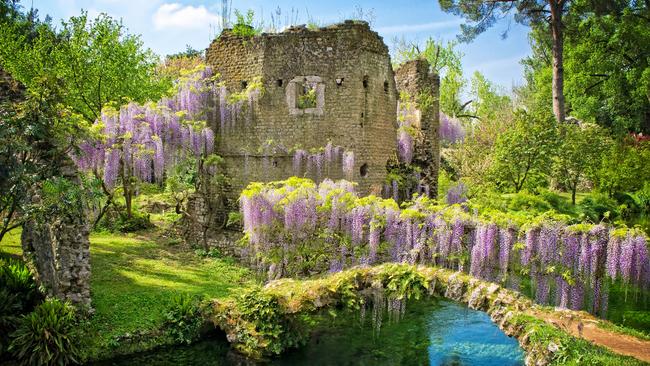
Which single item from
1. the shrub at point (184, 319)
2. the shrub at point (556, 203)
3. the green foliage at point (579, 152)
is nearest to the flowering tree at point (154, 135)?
the shrub at point (184, 319)

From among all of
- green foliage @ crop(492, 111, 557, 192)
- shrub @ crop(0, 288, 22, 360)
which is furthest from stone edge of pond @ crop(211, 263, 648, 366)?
green foliage @ crop(492, 111, 557, 192)

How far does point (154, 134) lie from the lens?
44.0ft

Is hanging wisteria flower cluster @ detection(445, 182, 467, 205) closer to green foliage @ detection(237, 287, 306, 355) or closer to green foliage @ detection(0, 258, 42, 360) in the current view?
green foliage @ detection(237, 287, 306, 355)

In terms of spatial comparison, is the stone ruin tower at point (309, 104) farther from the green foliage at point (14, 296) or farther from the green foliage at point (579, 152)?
the green foliage at point (14, 296)

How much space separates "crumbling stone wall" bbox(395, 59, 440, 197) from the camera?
15.7m

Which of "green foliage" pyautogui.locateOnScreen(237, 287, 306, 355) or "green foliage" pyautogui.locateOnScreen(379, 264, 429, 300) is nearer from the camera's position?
"green foliage" pyautogui.locateOnScreen(379, 264, 429, 300)

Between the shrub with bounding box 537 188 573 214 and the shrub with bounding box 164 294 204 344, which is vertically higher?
the shrub with bounding box 537 188 573 214

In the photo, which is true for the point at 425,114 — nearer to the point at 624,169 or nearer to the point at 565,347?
the point at 624,169

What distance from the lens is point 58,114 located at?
9062 mm

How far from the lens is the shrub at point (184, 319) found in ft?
29.4

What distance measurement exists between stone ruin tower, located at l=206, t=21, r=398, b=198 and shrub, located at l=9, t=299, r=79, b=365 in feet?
23.1

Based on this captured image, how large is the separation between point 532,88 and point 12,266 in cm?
4034

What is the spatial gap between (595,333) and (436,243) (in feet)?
9.70

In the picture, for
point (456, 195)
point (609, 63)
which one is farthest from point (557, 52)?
point (456, 195)
